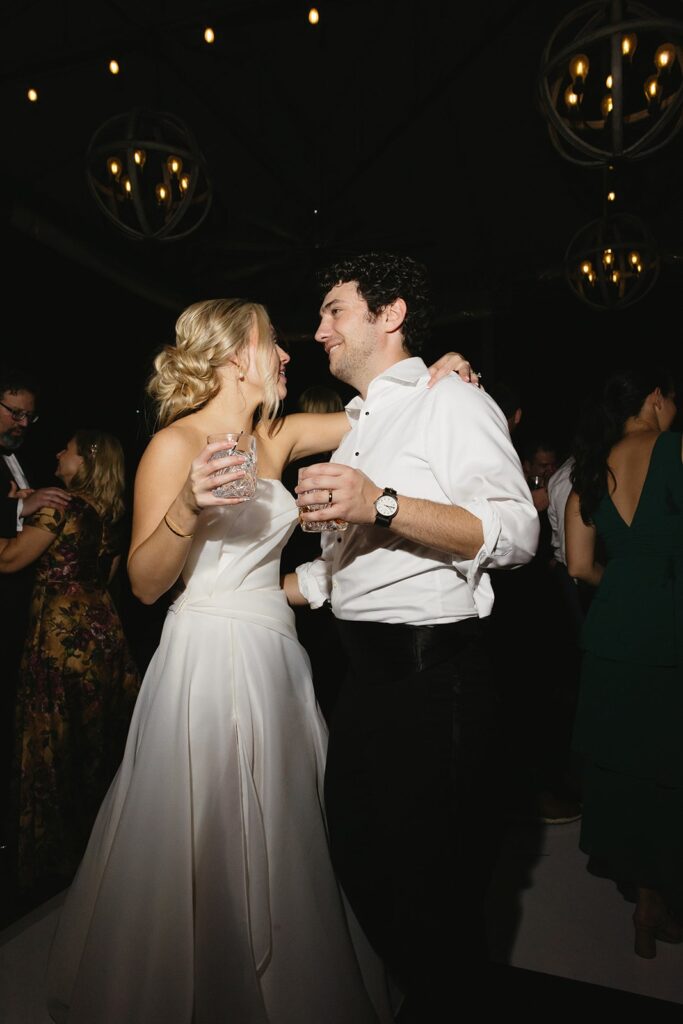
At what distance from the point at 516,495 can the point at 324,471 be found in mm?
441

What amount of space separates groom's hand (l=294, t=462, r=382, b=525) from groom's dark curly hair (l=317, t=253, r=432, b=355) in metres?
0.68

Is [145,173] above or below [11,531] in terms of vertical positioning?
above

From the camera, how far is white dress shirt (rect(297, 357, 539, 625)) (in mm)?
1445

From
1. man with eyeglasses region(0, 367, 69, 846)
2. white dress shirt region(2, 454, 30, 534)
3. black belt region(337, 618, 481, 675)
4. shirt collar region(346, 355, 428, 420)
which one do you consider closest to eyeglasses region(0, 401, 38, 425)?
man with eyeglasses region(0, 367, 69, 846)

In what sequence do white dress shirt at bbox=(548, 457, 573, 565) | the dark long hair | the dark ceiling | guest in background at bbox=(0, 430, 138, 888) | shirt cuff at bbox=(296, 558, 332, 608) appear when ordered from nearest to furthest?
shirt cuff at bbox=(296, 558, 332, 608)
the dark long hair
guest in background at bbox=(0, 430, 138, 888)
white dress shirt at bbox=(548, 457, 573, 565)
the dark ceiling

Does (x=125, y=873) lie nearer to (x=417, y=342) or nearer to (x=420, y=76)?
(x=417, y=342)

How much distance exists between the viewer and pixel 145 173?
318 centimetres

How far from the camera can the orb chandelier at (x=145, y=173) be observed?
307 centimetres

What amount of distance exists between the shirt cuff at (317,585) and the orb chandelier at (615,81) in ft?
5.34

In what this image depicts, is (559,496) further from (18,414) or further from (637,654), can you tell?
(18,414)

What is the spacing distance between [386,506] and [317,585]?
0.64 metres

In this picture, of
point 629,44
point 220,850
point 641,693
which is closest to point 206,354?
point 220,850

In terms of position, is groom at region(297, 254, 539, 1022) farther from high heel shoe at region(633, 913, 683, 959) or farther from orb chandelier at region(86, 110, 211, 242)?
orb chandelier at region(86, 110, 211, 242)

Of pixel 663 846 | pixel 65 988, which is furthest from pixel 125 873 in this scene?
pixel 663 846
